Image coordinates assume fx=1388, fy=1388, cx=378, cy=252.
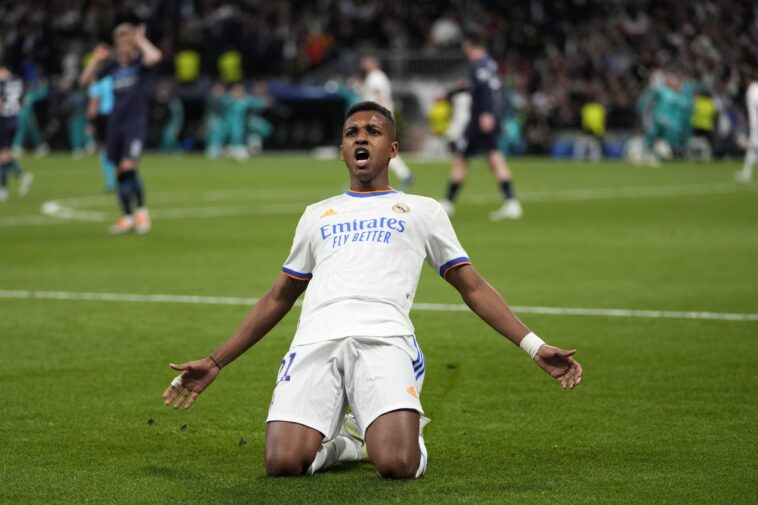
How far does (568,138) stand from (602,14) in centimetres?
497

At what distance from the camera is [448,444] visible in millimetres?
6559

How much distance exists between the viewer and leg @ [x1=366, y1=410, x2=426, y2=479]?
5.71 m

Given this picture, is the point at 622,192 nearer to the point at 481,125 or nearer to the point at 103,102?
the point at 481,125

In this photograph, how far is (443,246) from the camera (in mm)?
6223

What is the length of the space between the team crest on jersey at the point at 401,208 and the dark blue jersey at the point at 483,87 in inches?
537

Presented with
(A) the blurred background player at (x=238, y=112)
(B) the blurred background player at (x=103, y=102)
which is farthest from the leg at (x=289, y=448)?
(A) the blurred background player at (x=238, y=112)

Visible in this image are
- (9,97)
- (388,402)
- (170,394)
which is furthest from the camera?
(9,97)

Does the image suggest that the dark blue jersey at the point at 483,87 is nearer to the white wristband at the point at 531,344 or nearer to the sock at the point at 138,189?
the sock at the point at 138,189

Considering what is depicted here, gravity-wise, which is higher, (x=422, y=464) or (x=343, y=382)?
(x=343, y=382)

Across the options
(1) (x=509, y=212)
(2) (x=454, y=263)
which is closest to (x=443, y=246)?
(2) (x=454, y=263)

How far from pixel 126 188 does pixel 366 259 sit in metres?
11.6

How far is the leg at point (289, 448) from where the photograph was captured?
19.0 ft

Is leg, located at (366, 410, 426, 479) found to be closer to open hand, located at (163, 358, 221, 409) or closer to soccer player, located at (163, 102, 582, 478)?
soccer player, located at (163, 102, 582, 478)

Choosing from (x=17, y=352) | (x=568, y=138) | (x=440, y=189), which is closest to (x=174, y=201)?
(x=440, y=189)
